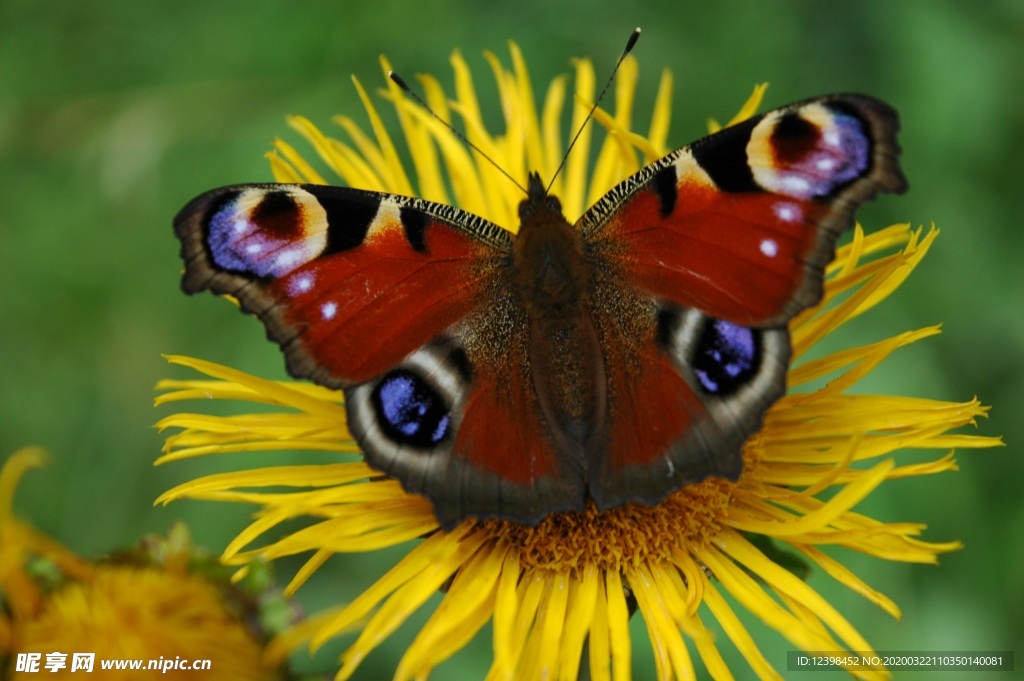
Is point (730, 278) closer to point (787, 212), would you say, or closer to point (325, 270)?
point (787, 212)

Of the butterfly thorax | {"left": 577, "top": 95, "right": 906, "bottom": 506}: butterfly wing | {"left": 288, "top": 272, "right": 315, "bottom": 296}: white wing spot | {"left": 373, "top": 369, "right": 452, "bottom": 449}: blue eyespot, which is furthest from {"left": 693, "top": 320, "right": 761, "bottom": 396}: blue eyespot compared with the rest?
{"left": 288, "top": 272, "right": 315, "bottom": 296}: white wing spot

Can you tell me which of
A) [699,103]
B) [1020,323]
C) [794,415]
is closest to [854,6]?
[699,103]

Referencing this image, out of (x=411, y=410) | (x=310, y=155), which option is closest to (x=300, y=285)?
(x=411, y=410)

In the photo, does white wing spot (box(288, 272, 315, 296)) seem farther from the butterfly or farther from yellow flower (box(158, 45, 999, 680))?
yellow flower (box(158, 45, 999, 680))

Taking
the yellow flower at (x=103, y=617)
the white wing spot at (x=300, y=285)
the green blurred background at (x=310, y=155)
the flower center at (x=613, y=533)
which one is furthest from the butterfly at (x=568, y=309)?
the green blurred background at (x=310, y=155)

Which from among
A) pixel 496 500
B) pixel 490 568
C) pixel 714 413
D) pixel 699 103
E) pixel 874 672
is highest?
pixel 699 103

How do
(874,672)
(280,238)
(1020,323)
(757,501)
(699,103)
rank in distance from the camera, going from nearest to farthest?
(874,672), (280,238), (757,501), (1020,323), (699,103)

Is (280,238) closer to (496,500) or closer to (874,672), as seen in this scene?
(496,500)
